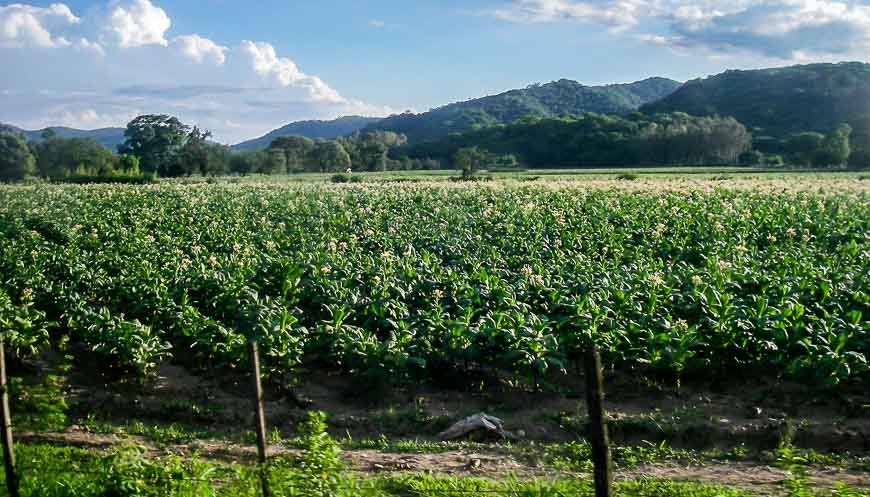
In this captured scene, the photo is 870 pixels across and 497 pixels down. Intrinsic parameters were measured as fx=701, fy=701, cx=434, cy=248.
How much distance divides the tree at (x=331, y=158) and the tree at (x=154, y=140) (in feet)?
53.7

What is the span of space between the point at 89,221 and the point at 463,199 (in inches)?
526

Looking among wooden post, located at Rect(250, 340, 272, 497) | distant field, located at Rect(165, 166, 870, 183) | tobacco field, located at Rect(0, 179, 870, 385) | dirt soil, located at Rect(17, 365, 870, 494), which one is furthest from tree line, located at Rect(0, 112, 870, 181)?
wooden post, located at Rect(250, 340, 272, 497)

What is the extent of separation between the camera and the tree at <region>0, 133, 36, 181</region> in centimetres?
8462

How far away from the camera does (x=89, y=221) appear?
21.0m

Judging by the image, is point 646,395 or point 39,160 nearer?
point 646,395

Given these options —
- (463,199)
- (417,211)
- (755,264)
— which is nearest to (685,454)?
(755,264)

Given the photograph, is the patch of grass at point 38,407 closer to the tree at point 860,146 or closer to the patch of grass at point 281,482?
the patch of grass at point 281,482

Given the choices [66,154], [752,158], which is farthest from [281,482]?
[66,154]

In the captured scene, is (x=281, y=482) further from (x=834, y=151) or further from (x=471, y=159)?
(x=834, y=151)

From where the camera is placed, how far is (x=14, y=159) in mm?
86375

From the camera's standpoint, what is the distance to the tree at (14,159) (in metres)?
84.6

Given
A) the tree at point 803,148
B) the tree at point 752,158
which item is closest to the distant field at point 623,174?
the tree at point 803,148

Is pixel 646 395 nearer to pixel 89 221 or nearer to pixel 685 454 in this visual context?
pixel 685 454

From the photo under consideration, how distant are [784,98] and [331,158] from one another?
8508 cm
